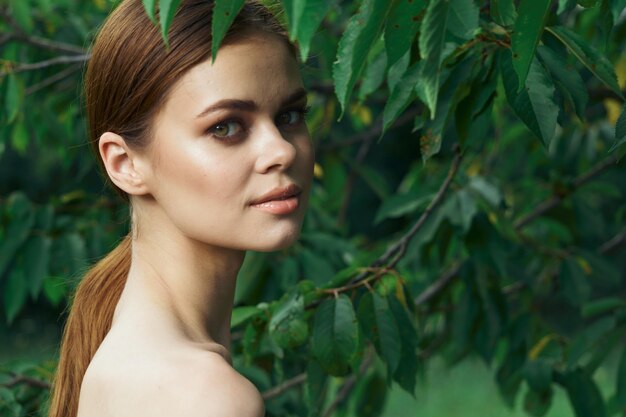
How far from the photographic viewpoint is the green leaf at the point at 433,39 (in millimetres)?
1349

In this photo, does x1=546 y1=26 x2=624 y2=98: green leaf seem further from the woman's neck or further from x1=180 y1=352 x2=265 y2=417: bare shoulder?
x1=180 y1=352 x2=265 y2=417: bare shoulder

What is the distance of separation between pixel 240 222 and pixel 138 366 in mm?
265

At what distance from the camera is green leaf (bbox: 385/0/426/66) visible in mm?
1453

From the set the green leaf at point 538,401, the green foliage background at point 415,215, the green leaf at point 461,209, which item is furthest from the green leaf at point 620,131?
the green leaf at point 538,401

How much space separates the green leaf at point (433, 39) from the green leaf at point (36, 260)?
1.93 m

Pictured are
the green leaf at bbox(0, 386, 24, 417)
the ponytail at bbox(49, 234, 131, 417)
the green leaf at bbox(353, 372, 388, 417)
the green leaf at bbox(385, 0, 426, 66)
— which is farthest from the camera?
the green leaf at bbox(353, 372, 388, 417)

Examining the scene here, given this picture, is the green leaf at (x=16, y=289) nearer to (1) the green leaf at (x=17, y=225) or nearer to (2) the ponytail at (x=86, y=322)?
(1) the green leaf at (x=17, y=225)

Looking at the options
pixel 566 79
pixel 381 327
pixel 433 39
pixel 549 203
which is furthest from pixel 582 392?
pixel 433 39

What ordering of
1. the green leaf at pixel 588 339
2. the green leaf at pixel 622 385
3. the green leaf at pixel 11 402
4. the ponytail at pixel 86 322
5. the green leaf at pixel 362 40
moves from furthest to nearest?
the green leaf at pixel 588 339
the green leaf at pixel 622 385
the green leaf at pixel 11 402
the ponytail at pixel 86 322
the green leaf at pixel 362 40

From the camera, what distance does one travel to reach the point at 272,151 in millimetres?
1597

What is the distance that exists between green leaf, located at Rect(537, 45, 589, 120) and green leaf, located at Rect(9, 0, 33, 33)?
177 cm

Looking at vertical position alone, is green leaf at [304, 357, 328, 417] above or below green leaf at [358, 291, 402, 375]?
below

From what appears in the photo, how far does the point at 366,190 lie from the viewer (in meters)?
11.1

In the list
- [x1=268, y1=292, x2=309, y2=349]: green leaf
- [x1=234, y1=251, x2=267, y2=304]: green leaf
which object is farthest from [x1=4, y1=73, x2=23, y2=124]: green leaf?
[x1=268, y1=292, x2=309, y2=349]: green leaf
